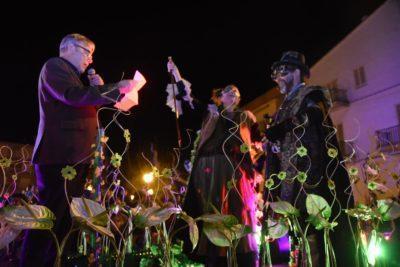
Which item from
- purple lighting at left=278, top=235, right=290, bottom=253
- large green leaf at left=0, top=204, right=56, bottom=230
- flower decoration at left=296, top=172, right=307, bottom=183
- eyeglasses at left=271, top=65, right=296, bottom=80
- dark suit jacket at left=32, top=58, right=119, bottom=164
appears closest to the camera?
large green leaf at left=0, top=204, right=56, bottom=230

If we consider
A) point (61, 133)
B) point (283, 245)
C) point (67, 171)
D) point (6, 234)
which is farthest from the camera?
point (283, 245)

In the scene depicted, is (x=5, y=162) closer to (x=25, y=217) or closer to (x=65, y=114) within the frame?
(x=65, y=114)

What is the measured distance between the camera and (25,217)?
5.39 feet

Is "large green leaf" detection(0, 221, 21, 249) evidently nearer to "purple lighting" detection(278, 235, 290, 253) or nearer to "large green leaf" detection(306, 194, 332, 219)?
"large green leaf" detection(306, 194, 332, 219)

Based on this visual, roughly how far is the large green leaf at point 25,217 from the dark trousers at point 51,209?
0.70 m

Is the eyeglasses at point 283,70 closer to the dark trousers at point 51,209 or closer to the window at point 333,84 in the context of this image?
the dark trousers at point 51,209

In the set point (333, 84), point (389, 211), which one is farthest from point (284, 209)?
point (333, 84)

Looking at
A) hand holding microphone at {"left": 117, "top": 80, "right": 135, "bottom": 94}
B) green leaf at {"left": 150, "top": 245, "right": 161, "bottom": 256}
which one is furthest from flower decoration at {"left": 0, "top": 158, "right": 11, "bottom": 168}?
green leaf at {"left": 150, "top": 245, "right": 161, "bottom": 256}

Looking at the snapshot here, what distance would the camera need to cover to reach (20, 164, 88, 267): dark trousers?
227cm

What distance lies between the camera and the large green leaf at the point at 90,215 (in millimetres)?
1684

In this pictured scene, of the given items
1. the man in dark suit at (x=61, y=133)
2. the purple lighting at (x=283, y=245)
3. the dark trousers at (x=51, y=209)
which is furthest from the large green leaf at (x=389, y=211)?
the purple lighting at (x=283, y=245)

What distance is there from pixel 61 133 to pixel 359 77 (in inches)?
716

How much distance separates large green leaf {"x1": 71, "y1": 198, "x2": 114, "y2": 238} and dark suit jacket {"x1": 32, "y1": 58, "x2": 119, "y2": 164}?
857mm

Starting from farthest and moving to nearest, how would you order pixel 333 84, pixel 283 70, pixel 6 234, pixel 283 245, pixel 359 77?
pixel 333 84 → pixel 359 77 → pixel 283 245 → pixel 283 70 → pixel 6 234
